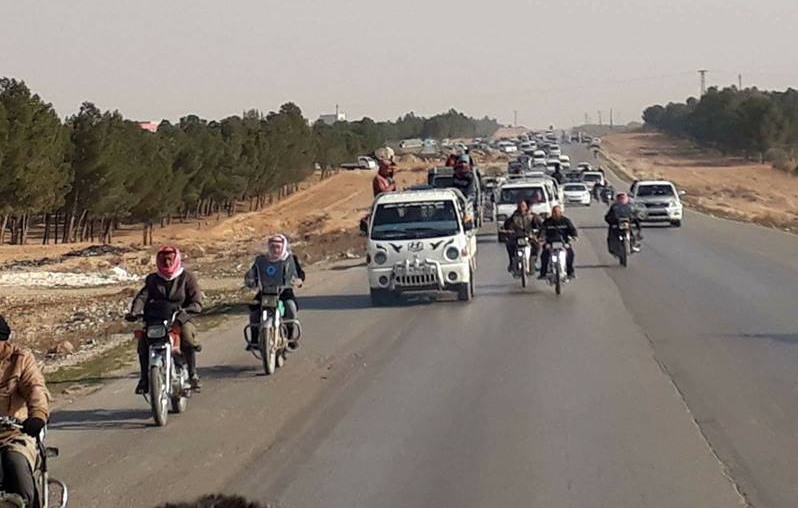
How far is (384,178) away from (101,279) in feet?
30.4

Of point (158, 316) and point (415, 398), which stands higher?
point (158, 316)

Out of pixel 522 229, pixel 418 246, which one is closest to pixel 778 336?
pixel 418 246

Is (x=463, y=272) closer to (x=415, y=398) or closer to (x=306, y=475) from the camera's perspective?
(x=415, y=398)

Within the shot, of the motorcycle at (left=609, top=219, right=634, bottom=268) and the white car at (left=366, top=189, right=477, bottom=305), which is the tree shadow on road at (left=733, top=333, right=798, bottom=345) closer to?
the white car at (left=366, top=189, right=477, bottom=305)

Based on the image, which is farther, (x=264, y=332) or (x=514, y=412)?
(x=264, y=332)

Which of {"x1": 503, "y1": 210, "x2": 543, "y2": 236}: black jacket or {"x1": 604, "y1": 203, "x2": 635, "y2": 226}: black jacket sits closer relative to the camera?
{"x1": 503, "y1": 210, "x2": 543, "y2": 236}: black jacket

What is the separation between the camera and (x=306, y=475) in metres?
8.75

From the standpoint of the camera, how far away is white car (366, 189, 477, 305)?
68.3ft

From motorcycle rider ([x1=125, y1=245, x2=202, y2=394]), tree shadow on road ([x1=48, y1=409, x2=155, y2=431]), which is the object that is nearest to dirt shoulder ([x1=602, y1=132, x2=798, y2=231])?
motorcycle rider ([x1=125, y1=245, x2=202, y2=394])

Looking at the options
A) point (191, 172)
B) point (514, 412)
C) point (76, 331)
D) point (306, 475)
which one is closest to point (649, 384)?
point (514, 412)

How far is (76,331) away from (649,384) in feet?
37.4

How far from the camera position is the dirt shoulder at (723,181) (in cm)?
6304

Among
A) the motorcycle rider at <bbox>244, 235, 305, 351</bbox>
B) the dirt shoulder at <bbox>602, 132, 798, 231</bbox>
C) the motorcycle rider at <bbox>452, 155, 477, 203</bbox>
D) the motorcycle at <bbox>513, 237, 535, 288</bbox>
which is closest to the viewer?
the motorcycle rider at <bbox>244, 235, 305, 351</bbox>

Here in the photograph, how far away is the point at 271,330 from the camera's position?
535 inches
